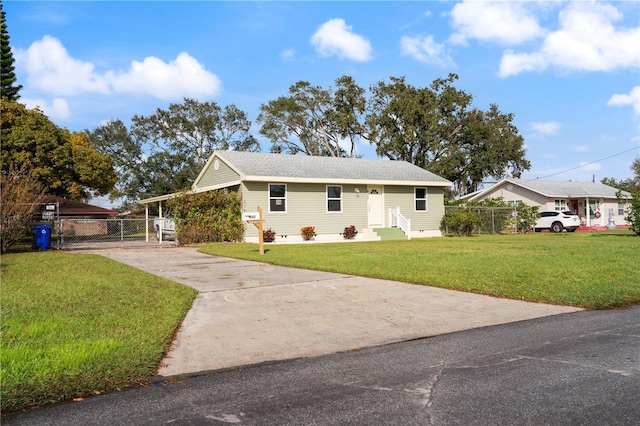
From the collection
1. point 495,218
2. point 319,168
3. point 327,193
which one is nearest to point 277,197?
point 327,193

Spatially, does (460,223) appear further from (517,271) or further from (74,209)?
(74,209)

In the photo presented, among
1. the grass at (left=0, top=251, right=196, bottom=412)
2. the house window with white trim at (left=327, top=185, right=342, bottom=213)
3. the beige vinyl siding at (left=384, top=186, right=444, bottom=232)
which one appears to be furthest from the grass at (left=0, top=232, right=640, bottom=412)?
the beige vinyl siding at (left=384, top=186, right=444, bottom=232)

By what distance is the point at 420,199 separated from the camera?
2792 cm

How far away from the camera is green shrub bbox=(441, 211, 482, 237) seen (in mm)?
Result: 27688

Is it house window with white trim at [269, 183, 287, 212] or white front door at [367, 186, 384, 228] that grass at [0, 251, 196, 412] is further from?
Answer: white front door at [367, 186, 384, 228]

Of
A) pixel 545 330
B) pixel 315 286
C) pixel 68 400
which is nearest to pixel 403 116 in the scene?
pixel 315 286

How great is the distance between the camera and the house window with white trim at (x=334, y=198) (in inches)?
969

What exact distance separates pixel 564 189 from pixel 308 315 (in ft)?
133

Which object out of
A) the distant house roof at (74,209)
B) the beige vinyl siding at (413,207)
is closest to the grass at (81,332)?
the beige vinyl siding at (413,207)

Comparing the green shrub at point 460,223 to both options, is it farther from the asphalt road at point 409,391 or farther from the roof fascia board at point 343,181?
the asphalt road at point 409,391

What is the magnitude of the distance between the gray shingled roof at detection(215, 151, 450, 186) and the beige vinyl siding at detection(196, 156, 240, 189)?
1.53ft

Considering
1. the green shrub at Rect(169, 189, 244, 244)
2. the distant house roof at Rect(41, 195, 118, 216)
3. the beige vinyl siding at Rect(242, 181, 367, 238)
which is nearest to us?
the green shrub at Rect(169, 189, 244, 244)

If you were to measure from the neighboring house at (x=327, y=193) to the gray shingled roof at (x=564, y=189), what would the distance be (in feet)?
48.7

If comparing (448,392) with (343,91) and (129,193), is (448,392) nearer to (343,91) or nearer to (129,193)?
(343,91)
